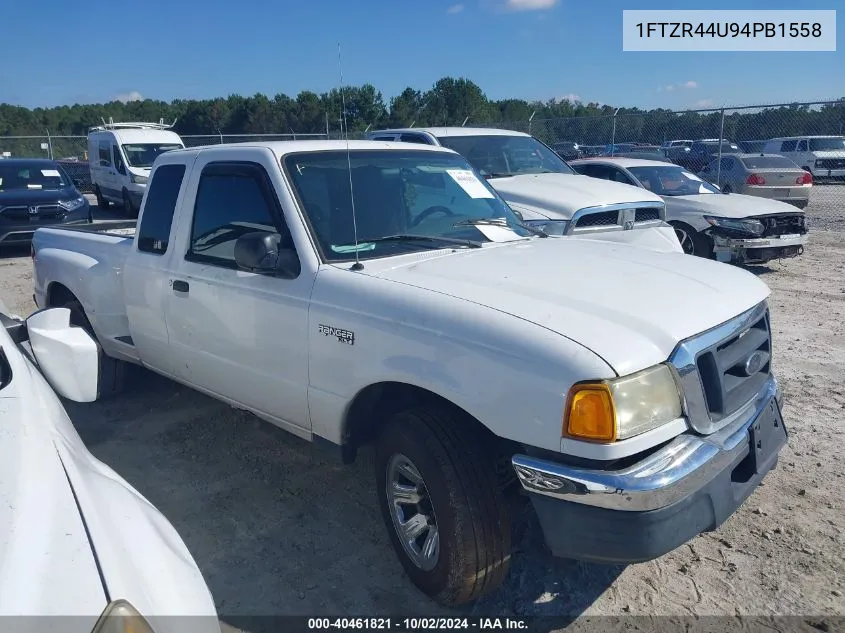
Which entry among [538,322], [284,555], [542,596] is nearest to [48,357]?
[284,555]

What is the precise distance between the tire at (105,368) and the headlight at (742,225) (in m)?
7.75

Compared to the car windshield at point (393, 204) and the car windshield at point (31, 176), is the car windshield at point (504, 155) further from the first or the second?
the car windshield at point (31, 176)

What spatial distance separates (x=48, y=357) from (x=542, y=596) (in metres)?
2.23

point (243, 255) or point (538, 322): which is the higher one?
point (243, 255)

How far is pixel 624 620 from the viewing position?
2871 millimetres

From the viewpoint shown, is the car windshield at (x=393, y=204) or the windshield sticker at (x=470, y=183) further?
the windshield sticker at (x=470, y=183)

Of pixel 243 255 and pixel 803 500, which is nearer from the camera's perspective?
pixel 243 255

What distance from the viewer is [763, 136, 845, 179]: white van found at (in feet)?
77.3

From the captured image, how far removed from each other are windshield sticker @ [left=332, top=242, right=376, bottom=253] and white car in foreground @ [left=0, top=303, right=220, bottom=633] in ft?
4.82

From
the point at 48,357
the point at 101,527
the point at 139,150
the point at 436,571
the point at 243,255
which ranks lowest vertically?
the point at 436,571

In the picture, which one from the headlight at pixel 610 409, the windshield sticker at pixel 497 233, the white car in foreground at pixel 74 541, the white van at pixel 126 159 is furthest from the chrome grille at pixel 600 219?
the white van at pixel 126 159

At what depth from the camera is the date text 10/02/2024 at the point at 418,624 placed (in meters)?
2.85

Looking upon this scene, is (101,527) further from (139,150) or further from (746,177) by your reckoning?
(139,150)

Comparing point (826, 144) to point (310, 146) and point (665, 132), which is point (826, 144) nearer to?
point (665, 132)
